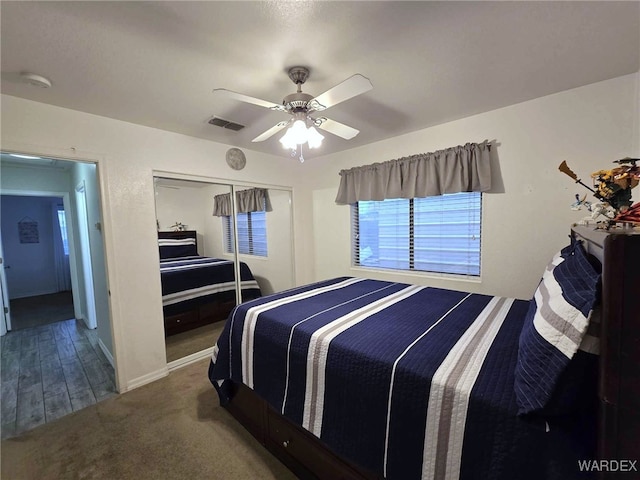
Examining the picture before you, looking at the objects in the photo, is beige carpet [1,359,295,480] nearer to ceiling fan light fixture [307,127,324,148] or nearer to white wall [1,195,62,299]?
ceiling fan light fixture [307,127,324,148]

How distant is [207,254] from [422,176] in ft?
8.63

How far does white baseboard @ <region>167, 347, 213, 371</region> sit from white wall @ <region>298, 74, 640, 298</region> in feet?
8.72

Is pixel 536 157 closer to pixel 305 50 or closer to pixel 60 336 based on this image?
pixel 305 50

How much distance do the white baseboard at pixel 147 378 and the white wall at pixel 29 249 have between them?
511 cm

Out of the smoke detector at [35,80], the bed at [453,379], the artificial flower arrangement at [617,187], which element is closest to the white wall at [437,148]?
the smoke detector at [35,80]

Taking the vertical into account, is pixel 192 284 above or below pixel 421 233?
below

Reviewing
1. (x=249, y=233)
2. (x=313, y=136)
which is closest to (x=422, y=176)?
(x=313, y=136)

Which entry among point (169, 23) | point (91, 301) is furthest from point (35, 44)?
point (91, 301)

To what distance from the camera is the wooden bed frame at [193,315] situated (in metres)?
2.76

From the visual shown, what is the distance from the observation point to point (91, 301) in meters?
3.34

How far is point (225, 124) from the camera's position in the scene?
240cm

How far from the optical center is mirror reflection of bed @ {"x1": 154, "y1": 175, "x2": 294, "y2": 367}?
2664mm

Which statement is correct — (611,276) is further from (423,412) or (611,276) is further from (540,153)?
(540,153)

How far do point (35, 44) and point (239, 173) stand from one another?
1893mm
